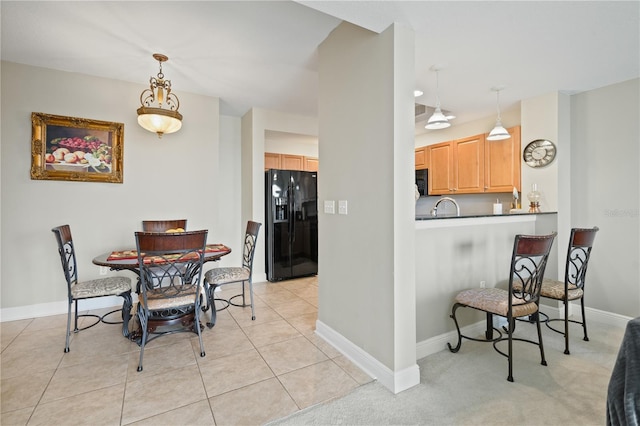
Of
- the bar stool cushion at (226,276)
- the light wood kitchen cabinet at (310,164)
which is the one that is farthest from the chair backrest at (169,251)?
the light wood kitchen cabinet at (310,164)

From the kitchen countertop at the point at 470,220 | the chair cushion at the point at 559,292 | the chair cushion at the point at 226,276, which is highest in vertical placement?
the kitchen countertop at the point at 470,220

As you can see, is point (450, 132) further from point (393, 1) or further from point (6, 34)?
point (6, 34)

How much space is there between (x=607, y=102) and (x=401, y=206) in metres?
2.99

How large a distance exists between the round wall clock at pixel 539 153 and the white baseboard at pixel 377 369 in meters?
2.85

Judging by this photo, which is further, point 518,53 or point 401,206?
point 518,53

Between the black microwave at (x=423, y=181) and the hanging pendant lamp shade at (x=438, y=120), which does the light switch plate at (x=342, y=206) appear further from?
the black microwave at (x=423, y=181)

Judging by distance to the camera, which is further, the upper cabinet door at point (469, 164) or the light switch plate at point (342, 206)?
the upper cabinet door at point (469, 164)

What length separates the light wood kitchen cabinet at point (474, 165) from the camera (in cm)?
381

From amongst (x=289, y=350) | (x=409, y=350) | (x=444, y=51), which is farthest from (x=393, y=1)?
(x=289, y=350)

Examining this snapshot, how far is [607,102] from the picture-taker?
123 inches

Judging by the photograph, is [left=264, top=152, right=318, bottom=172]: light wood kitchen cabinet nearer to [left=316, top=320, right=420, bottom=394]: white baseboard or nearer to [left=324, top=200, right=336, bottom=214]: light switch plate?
[left=324, top=200, right=336, bottom=214]: light switch plate

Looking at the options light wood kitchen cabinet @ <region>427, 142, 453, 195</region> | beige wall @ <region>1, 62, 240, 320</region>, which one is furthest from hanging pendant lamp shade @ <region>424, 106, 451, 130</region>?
beige wall @ <region>1, 62, 240, 320</region>

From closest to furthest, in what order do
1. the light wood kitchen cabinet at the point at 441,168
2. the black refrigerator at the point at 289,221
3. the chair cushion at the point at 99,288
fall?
the chair cushion at the point at 99,288 → the black refrigerator at the point at 289,221 → the light wood kitchen cabinet at the point at 441,168

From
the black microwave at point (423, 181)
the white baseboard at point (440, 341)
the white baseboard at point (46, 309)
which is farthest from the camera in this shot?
the black microwave at point (423, 181)
